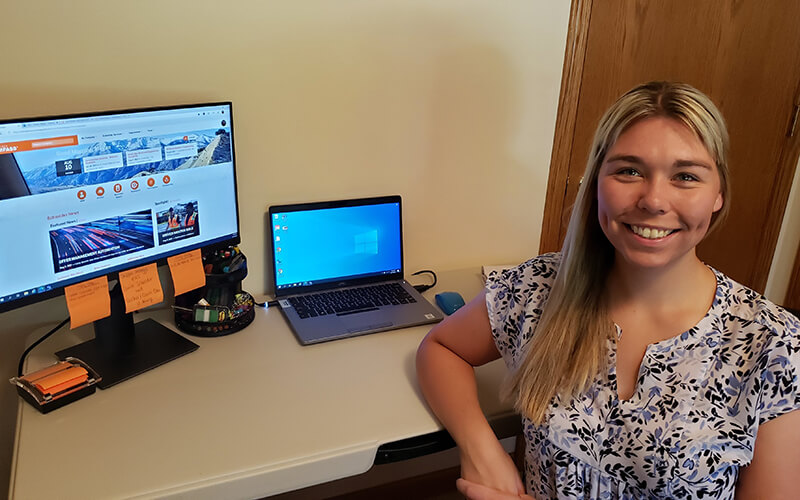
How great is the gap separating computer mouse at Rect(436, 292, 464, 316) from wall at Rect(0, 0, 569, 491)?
22 cm

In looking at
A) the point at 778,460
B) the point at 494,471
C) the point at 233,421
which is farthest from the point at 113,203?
the point at 778,460

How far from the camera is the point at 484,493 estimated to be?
1.14 metres

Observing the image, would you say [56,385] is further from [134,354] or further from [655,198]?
[655,198]

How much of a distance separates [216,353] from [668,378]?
88 cm

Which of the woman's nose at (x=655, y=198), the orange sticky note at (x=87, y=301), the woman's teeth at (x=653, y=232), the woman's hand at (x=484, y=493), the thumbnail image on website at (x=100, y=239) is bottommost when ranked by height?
the woman's hand at (x=484, y=493)

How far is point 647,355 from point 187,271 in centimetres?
93

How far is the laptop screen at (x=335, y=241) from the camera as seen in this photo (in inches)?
63.6

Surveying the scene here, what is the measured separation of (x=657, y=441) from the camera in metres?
1.04

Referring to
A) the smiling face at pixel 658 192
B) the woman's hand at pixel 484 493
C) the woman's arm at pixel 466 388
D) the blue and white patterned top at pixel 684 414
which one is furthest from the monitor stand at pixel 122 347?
the smiling face at pixel 658 192

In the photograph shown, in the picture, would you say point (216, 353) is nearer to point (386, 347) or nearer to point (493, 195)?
point (386, 347)

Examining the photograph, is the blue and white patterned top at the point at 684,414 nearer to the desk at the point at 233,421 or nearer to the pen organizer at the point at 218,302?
the desk at the point at 233,421

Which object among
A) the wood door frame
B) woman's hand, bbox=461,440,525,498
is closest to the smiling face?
woman's hand, bbox=461,440,525,498

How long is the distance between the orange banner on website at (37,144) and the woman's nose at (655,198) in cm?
98

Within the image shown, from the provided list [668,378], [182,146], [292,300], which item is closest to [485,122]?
[292,300]
